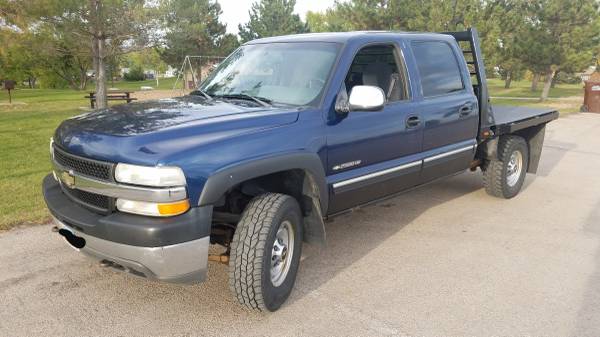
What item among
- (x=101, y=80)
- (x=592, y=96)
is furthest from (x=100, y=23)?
(x=592, y=96)

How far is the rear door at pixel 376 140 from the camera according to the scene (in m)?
3.76

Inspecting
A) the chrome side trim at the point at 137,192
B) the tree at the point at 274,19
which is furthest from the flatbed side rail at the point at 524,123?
the tree at the point at 274,19

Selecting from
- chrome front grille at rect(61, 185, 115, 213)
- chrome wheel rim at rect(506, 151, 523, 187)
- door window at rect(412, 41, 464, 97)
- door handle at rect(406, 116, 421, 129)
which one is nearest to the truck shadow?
chrome wheel rim at rect(506, 151, 523, 187)

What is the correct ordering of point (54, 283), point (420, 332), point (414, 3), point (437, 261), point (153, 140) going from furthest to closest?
point (414, 3) → point (437, 261) → point (54, 283) → point (420, 332) → point (153, 140)

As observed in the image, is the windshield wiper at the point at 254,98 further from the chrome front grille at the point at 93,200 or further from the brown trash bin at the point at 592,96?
the brown trash bin at the point at 592,96

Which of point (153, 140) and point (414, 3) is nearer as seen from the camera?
point (153, 140)

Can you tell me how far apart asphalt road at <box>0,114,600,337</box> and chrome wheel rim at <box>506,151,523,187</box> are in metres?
0.86

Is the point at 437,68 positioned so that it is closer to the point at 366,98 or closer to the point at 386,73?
the point at 386,73

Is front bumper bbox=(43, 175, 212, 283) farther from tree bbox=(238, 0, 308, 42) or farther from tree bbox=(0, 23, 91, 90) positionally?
tree bbox=(238, 0, 308, 42)

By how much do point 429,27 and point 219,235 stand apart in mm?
21903

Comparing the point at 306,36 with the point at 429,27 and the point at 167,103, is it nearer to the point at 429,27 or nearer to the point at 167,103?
the point at 167,103

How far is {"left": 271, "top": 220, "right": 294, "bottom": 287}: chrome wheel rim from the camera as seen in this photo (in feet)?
11.0

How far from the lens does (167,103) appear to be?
152 inches

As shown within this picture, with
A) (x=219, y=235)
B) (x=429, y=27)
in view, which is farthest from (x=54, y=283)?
(x=429, y=27)
